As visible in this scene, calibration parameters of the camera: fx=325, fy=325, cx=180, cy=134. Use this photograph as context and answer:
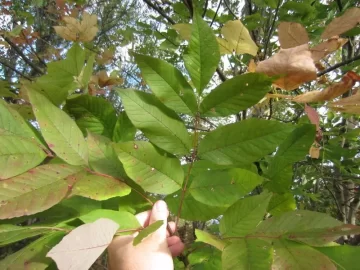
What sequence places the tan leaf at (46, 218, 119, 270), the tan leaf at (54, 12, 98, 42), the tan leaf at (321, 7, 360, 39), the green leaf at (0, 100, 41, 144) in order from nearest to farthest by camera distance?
the tan leaf at (46, 218, 119, 270), the green leaf at (0, 100, 41, 144), the tan leaf at (321, 7, 360, 39), the tan leaf at (54, 12, 98, 42)

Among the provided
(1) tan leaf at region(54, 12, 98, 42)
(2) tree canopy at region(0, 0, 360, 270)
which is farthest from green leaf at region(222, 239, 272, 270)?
(1) tan leaf at region(54, 12, 98, 42)

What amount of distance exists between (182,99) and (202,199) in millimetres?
133

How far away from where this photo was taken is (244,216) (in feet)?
1.34

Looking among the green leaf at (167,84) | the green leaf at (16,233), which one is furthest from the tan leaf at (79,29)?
the green leaf at (16,233)

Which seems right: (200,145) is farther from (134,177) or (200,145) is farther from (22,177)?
(22,177)

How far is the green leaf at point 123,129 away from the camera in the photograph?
0.51 metres

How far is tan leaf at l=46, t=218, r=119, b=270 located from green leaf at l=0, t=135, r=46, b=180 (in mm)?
113

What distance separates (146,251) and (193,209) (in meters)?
0.09

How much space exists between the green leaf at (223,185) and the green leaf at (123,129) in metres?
0.14

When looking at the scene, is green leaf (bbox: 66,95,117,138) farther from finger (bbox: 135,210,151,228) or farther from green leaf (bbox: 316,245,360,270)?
green leaf (bbox: 316,245,360,270)

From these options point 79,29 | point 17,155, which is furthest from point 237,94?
point 79,29

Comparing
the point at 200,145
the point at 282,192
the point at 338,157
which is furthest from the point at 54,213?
the point at 338,157

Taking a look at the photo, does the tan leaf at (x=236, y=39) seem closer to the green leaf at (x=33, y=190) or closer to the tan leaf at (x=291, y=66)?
the tan leaf at (x=291, y=66)

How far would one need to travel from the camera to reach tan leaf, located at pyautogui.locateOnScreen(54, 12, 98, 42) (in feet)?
3.52
